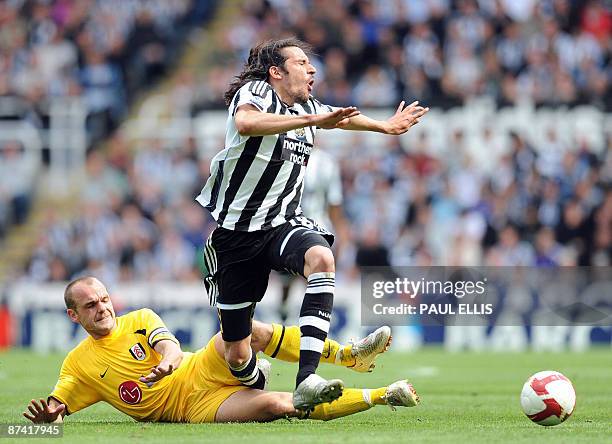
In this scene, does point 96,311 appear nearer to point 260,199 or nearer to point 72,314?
point 72,314

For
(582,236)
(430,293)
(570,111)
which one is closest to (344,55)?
(570,111)

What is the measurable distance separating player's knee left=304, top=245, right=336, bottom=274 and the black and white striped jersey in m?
0.49

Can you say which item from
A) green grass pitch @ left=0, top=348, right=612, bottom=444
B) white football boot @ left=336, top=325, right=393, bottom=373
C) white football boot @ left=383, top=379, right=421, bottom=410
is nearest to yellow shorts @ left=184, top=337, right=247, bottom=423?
green grass pitch @ left=0, top=348, right=612, bottom=444

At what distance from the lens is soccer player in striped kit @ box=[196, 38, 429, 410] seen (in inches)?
308

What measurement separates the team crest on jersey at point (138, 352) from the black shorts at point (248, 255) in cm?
55

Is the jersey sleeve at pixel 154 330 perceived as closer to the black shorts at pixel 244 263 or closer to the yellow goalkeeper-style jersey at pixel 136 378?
the yellow goalkeeper-style jersey at pixel 136 378

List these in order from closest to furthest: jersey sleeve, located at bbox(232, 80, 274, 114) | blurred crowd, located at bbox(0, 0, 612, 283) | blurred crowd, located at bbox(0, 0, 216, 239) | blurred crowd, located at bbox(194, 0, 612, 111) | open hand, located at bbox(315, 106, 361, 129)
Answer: open hand, located at bbox(315, 106, 361, 129)
jersey sleeve, located at bbox(232, 80, 274, 114)
blurred crowd, located at bbox(0, 0, 612, 283)
blurred crowd, located at bbox(194, 0, 612, 111)
blurred crowd, located at bbox(0, 0, 216, 239)

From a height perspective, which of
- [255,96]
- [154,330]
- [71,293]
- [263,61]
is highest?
[263,61]

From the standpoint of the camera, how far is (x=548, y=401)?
7566mm

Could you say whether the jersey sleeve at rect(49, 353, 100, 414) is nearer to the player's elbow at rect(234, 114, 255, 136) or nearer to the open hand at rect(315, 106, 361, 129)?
the player's elbow at rect(234, 114, 255, 136)

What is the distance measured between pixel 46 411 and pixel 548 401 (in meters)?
2.94

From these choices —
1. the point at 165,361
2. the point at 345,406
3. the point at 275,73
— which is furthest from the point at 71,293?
the point at 275,73

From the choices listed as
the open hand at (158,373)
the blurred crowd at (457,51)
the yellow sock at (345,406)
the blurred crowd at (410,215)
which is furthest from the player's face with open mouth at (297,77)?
the blurred crowd at (457,51)

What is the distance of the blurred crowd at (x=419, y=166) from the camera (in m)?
18.1
